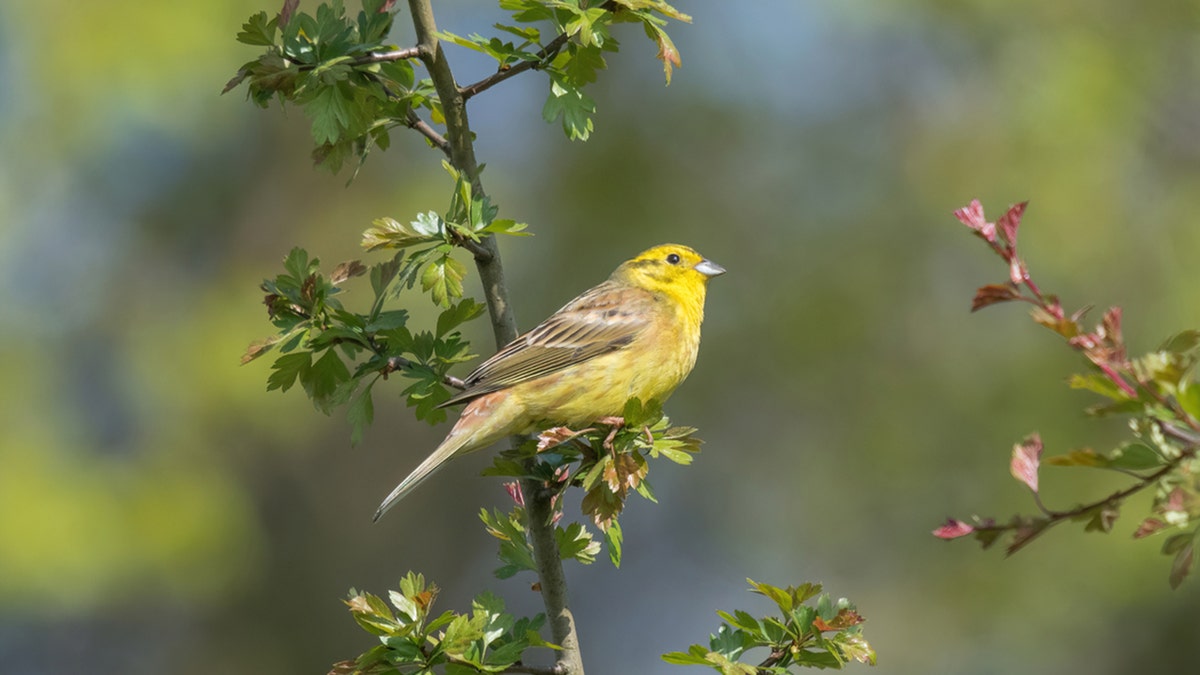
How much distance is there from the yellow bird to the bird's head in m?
0.07

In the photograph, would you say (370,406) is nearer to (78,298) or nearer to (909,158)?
(78,298)

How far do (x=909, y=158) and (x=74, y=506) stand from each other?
27.1ft

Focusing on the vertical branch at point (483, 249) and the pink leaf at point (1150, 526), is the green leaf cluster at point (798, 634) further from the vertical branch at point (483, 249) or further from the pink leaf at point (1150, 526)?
the pink leaf at point (1150, 526)

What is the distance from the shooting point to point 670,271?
5625 millimetres

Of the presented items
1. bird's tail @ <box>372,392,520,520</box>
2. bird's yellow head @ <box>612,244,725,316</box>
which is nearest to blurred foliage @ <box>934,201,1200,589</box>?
bird's tail @ <box>372,392,520,520</box>

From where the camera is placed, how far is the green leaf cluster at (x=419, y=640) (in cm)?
265

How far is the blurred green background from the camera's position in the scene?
9.61 metres

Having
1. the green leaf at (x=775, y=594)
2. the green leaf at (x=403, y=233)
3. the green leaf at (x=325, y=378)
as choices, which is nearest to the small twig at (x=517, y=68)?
the green leaf at (x=403, y=233)

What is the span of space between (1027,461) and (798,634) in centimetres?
90

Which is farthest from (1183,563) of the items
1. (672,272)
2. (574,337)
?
(672,272)

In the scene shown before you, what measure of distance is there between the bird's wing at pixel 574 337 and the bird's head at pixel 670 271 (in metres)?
0.23

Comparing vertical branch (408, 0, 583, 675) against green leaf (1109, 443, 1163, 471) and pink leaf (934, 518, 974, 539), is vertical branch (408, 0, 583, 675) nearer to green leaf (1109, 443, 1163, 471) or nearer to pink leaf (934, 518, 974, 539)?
pink leaf (934, 518, 974, 539)

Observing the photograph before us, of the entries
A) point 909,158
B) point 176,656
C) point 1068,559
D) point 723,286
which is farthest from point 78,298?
point 1068,559

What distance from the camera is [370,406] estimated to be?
10.3ft
